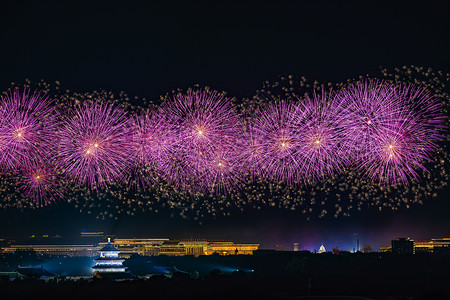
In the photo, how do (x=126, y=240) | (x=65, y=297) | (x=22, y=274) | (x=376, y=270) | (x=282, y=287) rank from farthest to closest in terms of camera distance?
(x=126, y=240) < (x=376, y=270) < (x=22, y=274) < (x=282, y=287) < (x=65, y=297)

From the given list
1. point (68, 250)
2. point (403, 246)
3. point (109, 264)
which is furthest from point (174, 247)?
point (109, 264)

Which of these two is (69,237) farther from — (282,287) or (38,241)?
(282,287)

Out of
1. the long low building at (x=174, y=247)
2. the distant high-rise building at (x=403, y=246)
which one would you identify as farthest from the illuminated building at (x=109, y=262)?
the long low building at (x=174, y=247)

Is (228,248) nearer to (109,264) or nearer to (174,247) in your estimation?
(174,247)

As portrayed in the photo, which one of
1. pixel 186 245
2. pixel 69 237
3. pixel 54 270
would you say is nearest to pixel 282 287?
pixel 54 270

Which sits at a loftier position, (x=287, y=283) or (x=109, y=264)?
(x=109, y=264)

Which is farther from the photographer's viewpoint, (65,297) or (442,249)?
(442,249)

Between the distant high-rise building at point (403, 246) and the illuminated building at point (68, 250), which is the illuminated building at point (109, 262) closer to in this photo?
the distant high-rise building at point (403, 246)

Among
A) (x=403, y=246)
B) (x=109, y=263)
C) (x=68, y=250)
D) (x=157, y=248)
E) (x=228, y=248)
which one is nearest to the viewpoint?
(x=109, y=263)
